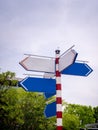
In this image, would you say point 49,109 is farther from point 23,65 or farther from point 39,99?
point 39,99

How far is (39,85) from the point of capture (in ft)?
23.7

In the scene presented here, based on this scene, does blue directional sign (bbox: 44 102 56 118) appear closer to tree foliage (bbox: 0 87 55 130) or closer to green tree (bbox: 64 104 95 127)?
tree foliage (bbox: 0 87 55 130)

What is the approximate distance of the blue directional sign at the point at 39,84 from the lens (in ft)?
23.3

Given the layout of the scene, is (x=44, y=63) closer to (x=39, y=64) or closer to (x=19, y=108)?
(x=39, y=64)

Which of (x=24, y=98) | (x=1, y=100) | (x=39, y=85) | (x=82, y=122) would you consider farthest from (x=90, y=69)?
(x=82, y=122)

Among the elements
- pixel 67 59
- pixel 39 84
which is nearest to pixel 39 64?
pixel 39 84

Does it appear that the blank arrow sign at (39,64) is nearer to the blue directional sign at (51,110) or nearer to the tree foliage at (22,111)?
the blue directional sign at (51,110)

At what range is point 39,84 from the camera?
7.23 meters

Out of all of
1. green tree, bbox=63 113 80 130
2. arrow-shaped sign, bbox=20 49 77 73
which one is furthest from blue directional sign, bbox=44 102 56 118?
green tree, bbox=63 113 80 130

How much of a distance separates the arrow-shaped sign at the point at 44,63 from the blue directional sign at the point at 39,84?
0.24 m

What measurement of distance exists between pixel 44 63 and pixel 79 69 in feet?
2.69

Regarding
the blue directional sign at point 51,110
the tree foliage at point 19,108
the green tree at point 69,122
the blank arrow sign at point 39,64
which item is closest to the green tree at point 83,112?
the green tree at point 69,122

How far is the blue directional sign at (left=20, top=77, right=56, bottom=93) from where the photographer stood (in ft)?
23.3

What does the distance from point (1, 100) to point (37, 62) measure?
30.0 m
